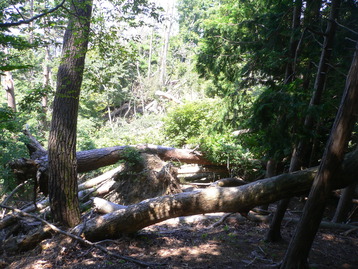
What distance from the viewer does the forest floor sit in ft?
12.8

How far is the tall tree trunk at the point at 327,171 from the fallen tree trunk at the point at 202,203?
0.55 metres

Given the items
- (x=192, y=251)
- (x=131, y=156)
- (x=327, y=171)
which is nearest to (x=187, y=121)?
(x=131, y=156)

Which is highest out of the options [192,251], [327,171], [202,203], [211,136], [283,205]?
[327,171]

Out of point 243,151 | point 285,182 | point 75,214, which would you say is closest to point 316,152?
point 243,151

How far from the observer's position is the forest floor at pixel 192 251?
153 inches

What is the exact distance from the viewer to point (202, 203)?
4312 mm

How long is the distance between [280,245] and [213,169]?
558 cm

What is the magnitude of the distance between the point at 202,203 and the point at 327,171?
2.07 meters

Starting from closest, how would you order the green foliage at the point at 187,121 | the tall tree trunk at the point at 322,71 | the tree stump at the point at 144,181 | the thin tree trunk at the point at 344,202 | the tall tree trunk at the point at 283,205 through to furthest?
1. the tall tree trunk at the point at 322,71
2. the tall tree trunk at the point at 283,205
3. the thin tree trunk at the point at 344,202
4. the tree stump at the point at 144,181
5. the green foliage at the point at 187,121

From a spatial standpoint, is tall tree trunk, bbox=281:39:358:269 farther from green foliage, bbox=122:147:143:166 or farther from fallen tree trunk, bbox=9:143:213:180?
green foliage, bbox=122:147:143:166

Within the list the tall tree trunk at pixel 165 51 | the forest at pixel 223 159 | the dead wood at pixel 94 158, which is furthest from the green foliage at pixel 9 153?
the tall tree trunk at pixel 165 51

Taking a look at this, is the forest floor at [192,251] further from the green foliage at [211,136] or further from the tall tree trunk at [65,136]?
the green foliage at [211,136]

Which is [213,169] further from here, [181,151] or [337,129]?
[337,129]

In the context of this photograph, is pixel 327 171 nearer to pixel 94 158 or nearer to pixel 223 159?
pixel 223 159
